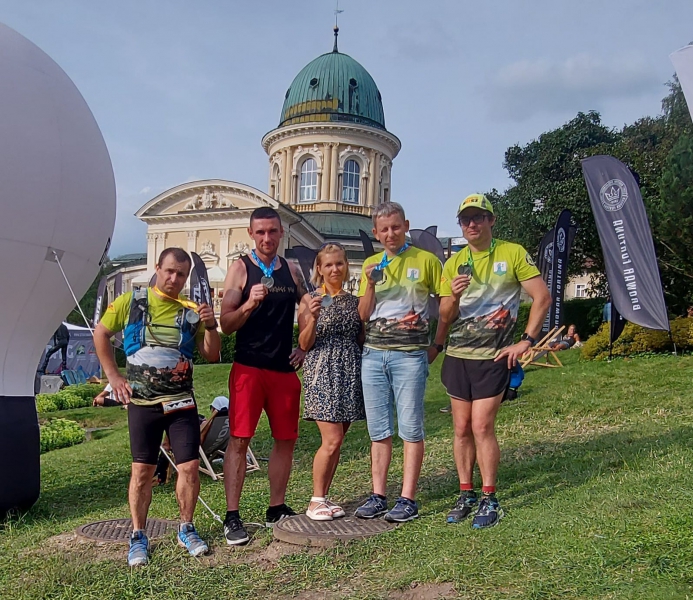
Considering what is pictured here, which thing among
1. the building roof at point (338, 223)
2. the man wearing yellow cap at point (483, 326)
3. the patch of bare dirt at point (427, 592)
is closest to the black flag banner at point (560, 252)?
the man wearing yellow cap at point (483, 326)

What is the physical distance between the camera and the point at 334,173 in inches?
1795

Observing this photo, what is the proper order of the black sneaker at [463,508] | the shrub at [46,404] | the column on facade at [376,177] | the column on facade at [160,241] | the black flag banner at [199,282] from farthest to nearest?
the column on facade at [376,177] → the column on facade at [160,241] → the black flag banner at [199,282] → the shrub at [46,404] → the black sneaker at [463,508]

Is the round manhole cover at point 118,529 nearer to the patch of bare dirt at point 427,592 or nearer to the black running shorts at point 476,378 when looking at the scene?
the patch of bare dirt at point 427,592

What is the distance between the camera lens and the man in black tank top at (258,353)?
4293mm

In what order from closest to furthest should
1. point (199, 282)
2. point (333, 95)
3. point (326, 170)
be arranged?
point (199, 282)
point (333, 95)
point (326, 170)

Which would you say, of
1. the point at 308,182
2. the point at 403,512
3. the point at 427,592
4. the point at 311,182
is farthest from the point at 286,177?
the point at 427,592

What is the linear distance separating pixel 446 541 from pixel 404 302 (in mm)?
1508

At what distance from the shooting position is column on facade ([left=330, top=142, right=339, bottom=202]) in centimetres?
4531

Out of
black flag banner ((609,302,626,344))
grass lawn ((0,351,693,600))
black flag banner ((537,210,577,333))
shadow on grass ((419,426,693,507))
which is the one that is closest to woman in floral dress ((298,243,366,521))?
grass lawn ((0,351,693,600))

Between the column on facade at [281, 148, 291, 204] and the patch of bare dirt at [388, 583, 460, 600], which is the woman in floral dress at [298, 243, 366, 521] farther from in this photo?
the column on facade at [281, 148, 291, 204]

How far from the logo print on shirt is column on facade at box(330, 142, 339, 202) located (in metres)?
42.0

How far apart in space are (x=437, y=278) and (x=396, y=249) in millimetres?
341

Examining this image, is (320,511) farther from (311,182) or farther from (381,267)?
(311,182)

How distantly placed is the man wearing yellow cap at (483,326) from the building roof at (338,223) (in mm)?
38470
